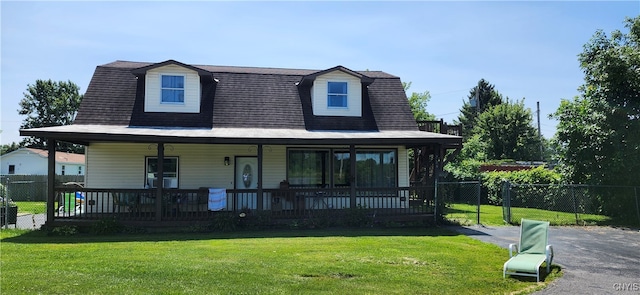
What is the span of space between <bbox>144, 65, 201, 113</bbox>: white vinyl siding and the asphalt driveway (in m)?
10.3

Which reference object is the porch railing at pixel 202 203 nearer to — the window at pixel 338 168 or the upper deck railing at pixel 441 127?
the window at pixel 338 168

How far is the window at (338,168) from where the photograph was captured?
1686 centimetres

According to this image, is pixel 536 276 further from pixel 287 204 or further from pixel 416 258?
pixel 287 204

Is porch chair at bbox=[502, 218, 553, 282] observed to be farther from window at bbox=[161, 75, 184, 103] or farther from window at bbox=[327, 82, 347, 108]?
window at bbox=[161, 75, 184, 103]

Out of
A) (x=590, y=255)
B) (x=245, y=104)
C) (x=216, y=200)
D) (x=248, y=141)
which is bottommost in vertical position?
(x=590, y=255)

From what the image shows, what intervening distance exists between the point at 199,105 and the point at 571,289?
13374 mm

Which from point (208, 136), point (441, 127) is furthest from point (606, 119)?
point (208, 136)

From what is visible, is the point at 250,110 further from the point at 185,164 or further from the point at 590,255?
Result: the point at 590,255

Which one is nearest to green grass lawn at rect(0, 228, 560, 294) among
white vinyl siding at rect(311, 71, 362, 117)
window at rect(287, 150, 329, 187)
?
window at rect(287, 150, 329, 187)

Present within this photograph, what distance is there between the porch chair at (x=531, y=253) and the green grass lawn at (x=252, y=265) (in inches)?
8.7

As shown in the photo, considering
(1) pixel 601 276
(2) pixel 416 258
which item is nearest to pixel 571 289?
(1) pixel 601 276

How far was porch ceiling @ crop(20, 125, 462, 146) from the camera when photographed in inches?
507

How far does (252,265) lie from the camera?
8.38 meters

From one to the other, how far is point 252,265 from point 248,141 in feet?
19.6
